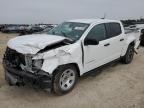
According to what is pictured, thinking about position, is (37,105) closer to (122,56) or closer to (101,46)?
(101,46)

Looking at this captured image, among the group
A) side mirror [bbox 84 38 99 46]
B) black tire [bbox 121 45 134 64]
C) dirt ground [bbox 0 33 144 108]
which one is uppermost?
side mirror [bbox 84 38 99 46]

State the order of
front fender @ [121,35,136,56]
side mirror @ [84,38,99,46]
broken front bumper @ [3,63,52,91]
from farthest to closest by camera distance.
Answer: front fender @ [121,35,136,56] < side mirror @ [84,38,99,46] < broken front bumper @ [3,63,52,91]

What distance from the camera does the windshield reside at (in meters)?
5.47

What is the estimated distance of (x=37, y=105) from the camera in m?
4.52

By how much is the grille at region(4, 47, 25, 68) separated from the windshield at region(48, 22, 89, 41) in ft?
4.63

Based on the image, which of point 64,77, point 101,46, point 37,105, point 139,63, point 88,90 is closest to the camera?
point 37,105

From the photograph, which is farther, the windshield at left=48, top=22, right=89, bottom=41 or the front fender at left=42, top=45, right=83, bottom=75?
the windshield at left=48, top=22, right=89, bottom=41

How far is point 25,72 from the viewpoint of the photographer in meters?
4.57

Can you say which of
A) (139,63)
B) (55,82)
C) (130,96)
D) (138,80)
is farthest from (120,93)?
(139,63)

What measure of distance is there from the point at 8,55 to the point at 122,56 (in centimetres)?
408

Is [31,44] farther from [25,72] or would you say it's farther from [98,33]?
[98,33]

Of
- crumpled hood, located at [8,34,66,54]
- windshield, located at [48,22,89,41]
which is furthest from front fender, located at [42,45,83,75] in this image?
windshield, located at [48,22,89,41]

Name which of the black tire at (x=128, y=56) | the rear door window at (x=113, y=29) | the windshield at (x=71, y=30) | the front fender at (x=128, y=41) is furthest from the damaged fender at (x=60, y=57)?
the black tire at (x=128, y=56)

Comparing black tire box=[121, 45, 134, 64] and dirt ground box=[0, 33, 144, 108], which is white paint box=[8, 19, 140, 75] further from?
black tire box=[121, 45, 134, 64]
